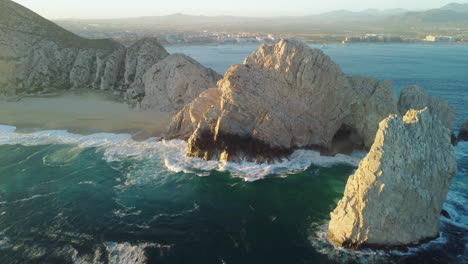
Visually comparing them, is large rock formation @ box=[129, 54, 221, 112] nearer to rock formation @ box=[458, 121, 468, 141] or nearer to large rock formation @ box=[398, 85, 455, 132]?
large rock formation @ box=[398, 85, 455, 132]

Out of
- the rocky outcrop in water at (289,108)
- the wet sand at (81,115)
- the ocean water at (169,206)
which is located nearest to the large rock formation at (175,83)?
the wet sand at (81,115)

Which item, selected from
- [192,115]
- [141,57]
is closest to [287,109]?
[192,115]

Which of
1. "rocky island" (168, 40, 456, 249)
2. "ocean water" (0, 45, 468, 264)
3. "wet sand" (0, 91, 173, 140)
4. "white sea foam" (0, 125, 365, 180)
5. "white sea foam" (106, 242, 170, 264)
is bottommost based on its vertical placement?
"white sea foam" (106, 242, 170, 264)

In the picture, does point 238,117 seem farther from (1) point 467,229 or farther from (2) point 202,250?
(1) point 467,229

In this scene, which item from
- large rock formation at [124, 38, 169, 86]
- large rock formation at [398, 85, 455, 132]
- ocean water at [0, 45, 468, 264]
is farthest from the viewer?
large rock formation at [124, 38, 169, 86]

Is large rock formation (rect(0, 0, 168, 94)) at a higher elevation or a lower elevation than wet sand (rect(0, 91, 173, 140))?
higher

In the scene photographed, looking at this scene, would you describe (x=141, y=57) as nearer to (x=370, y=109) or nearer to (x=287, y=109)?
(x=287, y=109)

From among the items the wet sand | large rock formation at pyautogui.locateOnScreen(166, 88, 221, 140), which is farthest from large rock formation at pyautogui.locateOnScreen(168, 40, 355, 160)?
the wet sand
